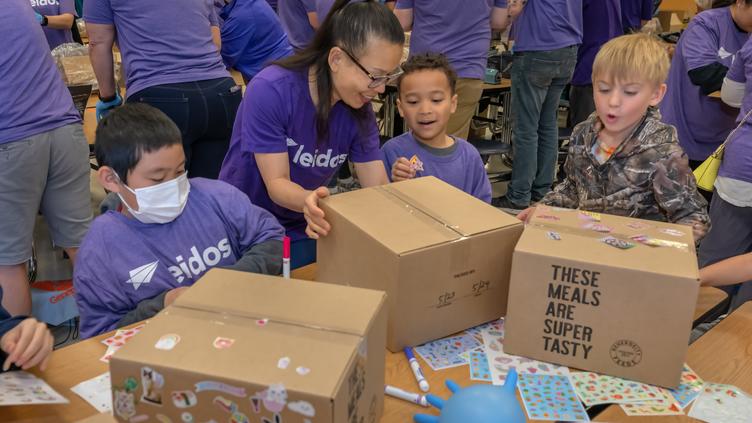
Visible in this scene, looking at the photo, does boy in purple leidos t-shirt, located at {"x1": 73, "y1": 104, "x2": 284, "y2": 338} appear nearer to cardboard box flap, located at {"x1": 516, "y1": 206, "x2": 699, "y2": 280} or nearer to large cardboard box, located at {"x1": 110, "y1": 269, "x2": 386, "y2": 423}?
large cardboard box, located at {"x1": 110, "y1": 269, "x2": 386, "y2": 423}

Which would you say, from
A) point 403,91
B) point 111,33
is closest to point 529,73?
point 403,91

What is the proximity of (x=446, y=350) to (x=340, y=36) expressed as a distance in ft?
2.90

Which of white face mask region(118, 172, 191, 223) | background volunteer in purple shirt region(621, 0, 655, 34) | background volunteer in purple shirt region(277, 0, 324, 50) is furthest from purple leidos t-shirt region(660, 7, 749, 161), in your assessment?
white face mask region(118, 172, 191, 223)

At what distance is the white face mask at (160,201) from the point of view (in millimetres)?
1488

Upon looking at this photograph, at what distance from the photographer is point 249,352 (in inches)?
34.9

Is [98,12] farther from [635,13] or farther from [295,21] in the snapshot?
[635,13]

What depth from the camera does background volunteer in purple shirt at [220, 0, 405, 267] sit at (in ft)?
5.50

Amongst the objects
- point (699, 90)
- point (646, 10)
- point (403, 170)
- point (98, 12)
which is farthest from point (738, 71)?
point (98, 12)

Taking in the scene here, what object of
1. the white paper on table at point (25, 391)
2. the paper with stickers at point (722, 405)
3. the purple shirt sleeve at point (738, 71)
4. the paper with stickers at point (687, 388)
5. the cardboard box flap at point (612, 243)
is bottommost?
the paper with stickers at point (722, 405)

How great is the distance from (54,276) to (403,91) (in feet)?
7.12

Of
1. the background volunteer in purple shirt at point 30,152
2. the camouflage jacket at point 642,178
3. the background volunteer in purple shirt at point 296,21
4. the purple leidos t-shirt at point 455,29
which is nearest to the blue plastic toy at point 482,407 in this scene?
the camouflage jacket at point 642,178

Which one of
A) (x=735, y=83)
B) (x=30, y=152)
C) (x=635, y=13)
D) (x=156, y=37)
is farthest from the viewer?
(x=635, y=13)

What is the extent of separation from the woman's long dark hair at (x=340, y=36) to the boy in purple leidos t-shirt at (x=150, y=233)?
15.3 inches

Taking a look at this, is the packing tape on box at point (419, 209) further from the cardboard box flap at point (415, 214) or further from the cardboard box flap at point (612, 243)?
the cardboard box flap at point (612, 243)
